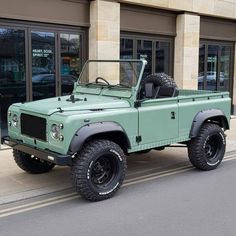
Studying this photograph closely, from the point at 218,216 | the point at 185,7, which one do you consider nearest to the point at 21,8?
the point at 185,7

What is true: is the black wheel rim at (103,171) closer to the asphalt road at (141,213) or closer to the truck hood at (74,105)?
the asphalt road at (141,213)

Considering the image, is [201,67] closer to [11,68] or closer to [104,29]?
[104,29]

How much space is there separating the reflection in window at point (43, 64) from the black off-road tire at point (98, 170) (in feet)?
15.6

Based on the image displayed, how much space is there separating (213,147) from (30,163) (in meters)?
3.27

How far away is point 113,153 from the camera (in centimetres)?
577

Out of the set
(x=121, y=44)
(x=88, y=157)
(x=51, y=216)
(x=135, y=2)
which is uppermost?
(x=135, y=2)

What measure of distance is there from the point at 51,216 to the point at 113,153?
47.3 inches

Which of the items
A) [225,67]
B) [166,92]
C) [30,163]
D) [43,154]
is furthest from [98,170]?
[225,67]

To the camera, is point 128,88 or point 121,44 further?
point 121,44

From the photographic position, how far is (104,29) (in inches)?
421

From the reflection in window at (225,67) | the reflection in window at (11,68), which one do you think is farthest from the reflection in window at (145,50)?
the reflection in window at (225,67)

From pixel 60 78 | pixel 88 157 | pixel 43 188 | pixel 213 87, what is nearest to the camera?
pixel 88 157

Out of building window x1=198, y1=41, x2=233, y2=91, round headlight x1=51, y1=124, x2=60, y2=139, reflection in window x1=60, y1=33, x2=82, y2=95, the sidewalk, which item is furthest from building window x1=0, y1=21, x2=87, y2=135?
building window x1=198, y1=41, x2=233, y2=91

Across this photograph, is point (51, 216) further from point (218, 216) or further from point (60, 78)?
point (60, 78)
